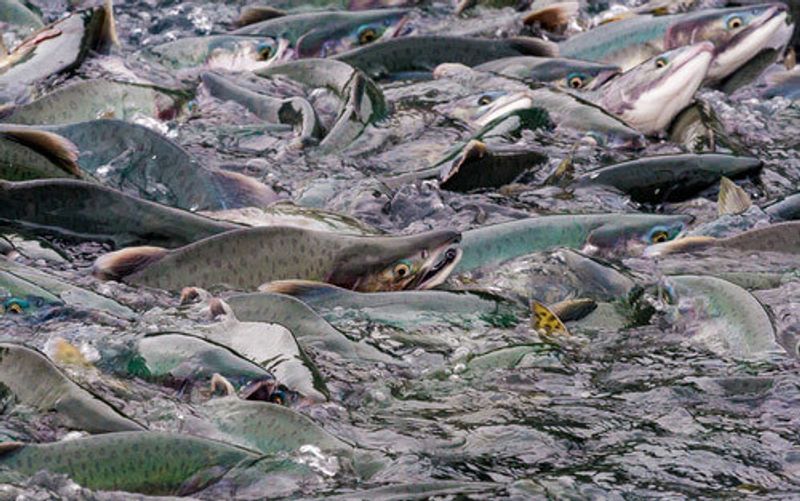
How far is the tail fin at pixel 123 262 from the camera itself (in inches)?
197

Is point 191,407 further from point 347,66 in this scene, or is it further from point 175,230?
point 347,66

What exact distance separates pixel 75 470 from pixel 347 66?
13.5 feet

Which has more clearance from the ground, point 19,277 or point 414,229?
point 19,277

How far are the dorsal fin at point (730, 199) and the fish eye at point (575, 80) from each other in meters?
1.75

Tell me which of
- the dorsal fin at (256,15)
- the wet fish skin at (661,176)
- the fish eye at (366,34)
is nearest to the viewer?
the wet fish skin at (661,176)

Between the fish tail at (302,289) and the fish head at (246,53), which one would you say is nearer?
the fish tail at (302,289)

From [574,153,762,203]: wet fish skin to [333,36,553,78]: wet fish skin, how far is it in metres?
1.81

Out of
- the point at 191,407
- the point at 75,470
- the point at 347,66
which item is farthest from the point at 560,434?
the point at 347,66

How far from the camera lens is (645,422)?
420 cm

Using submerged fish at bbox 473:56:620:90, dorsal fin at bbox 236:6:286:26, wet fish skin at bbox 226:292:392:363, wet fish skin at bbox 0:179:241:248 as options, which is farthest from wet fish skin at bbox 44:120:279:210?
dorsal fin at bbox 236:6:286:26

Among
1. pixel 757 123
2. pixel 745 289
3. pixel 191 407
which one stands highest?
pixel 191 407

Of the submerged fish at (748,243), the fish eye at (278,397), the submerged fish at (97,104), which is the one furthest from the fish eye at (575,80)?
the fish eye at (278,397)

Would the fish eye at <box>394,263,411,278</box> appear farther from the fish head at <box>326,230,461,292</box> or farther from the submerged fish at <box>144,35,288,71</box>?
the submerged fish at <box>144,35,288,71</box>

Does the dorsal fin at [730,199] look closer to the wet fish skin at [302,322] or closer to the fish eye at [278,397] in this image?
the wet fish skin at [302,322]
